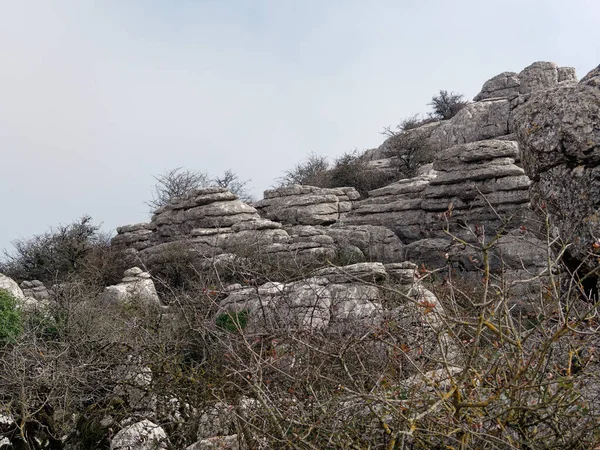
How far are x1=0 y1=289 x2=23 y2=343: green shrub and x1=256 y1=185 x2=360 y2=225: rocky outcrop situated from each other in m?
14.6

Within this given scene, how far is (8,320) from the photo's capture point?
13484 millimetres

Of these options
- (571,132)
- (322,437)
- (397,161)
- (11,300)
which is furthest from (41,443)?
(397,161)

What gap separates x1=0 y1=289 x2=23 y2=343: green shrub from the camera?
1322 cm

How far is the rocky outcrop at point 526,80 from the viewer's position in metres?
34.9

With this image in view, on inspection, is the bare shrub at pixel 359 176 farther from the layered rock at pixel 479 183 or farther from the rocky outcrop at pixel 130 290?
the rocky outcrop at pixel 130 290

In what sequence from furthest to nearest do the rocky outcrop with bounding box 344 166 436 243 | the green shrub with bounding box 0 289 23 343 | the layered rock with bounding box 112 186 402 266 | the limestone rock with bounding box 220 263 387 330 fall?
the rocky outcrop with bounding box 344 166 436 243
the layered rock with bounding box 112 186 402 266
the green shrub with bounding box 0 289 23 343
the limestone rock with bounding box 220 263 387 330

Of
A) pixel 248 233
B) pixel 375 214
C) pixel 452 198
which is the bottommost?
pixel 375 214

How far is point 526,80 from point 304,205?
15.6 meters

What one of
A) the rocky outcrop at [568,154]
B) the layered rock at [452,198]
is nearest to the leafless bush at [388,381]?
the rocky outcrop at [568,154]

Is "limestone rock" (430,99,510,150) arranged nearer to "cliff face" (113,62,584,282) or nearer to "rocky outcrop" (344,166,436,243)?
"cliff face" (113,62,584,282)

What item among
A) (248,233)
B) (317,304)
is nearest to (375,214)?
(248,233)

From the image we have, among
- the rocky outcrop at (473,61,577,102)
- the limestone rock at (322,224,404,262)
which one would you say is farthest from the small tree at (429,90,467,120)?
the limestone rock at (322,224,404,262)

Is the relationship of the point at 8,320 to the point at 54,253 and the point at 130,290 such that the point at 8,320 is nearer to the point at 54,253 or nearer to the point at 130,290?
the point at 130,290

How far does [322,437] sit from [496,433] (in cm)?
89
